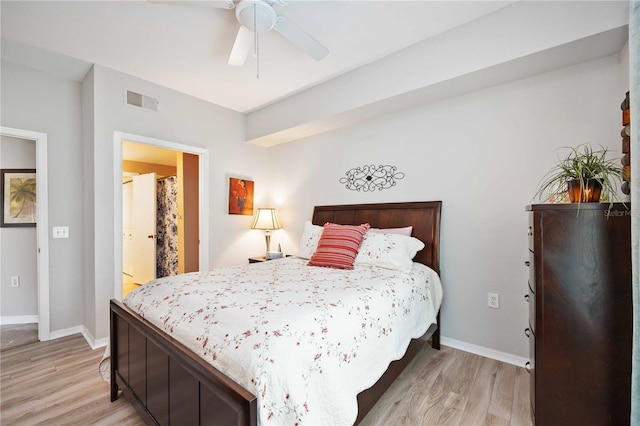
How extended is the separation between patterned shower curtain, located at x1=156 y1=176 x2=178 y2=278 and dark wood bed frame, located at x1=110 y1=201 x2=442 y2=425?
124 inches

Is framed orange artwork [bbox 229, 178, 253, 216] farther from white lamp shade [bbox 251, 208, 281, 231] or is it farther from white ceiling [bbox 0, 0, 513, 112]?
white ceiling [bbox 0, 0, 513, 112]

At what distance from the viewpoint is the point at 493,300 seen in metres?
2.41

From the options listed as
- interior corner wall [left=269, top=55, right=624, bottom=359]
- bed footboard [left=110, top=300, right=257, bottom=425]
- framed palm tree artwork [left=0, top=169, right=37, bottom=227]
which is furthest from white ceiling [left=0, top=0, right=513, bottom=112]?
bed footboard [left=110, top=300, right=257, bottom=425]

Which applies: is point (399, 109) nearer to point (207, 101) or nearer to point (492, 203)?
point (492, 203)

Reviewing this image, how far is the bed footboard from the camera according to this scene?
993 mm

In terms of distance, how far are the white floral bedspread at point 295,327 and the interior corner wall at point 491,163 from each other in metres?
0.67

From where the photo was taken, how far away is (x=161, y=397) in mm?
1399

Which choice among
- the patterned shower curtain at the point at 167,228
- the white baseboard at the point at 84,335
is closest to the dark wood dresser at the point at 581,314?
the white baseboard at the point at 84,335

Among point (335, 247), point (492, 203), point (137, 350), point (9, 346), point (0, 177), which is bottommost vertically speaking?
point (9, 346)

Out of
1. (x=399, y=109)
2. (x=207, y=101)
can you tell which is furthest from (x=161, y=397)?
(x=207, y=101)

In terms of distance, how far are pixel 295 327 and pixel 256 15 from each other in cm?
189

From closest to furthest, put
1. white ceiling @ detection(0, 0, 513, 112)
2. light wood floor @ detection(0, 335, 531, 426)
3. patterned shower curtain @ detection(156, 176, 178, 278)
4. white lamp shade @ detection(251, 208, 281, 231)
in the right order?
light wood floor @ detection(0, 335, 531, 426)
white ceiling @ detection(0, 0, 513, 112)
white lamp shade @ detection(251, 208, 281, 231)
patterned shower curtain @ detection(156, 176, 178, 278)

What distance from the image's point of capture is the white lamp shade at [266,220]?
13.0ft

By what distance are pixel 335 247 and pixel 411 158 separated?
1.21 meters
